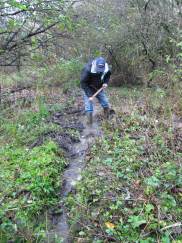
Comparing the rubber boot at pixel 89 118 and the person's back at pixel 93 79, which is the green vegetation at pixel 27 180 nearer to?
the rubber boot at pixel 89 118

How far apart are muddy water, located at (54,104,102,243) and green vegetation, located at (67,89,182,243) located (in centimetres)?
14

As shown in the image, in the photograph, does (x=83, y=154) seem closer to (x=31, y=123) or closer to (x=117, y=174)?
(x=117, y=174)

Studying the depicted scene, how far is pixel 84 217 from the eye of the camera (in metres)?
4.15

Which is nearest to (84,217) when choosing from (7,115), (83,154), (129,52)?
(83,154)

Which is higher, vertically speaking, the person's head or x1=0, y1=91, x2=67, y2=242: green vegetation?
the person's head

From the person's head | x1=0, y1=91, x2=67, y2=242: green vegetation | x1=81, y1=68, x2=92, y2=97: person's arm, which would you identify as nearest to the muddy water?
x1=0, y1=91, x2=67, y2=242: green vegetation

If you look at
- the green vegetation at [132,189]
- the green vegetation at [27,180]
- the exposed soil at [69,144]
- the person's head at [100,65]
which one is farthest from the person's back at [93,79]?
the green vegetation at [132,189]

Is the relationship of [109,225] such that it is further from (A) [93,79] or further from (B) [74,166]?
(A) [93,79]

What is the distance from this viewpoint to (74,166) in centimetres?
584

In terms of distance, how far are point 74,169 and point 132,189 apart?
1.51 m

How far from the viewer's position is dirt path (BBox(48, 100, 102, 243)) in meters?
4.27

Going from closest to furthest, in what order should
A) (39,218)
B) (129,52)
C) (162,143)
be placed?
(39,218), (162,143), (129,52)

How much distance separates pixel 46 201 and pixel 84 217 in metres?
0.81

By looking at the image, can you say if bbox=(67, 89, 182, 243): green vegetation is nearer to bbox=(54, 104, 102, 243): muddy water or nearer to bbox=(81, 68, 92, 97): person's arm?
bbox=(54, 104, 102, 243): muddy water
